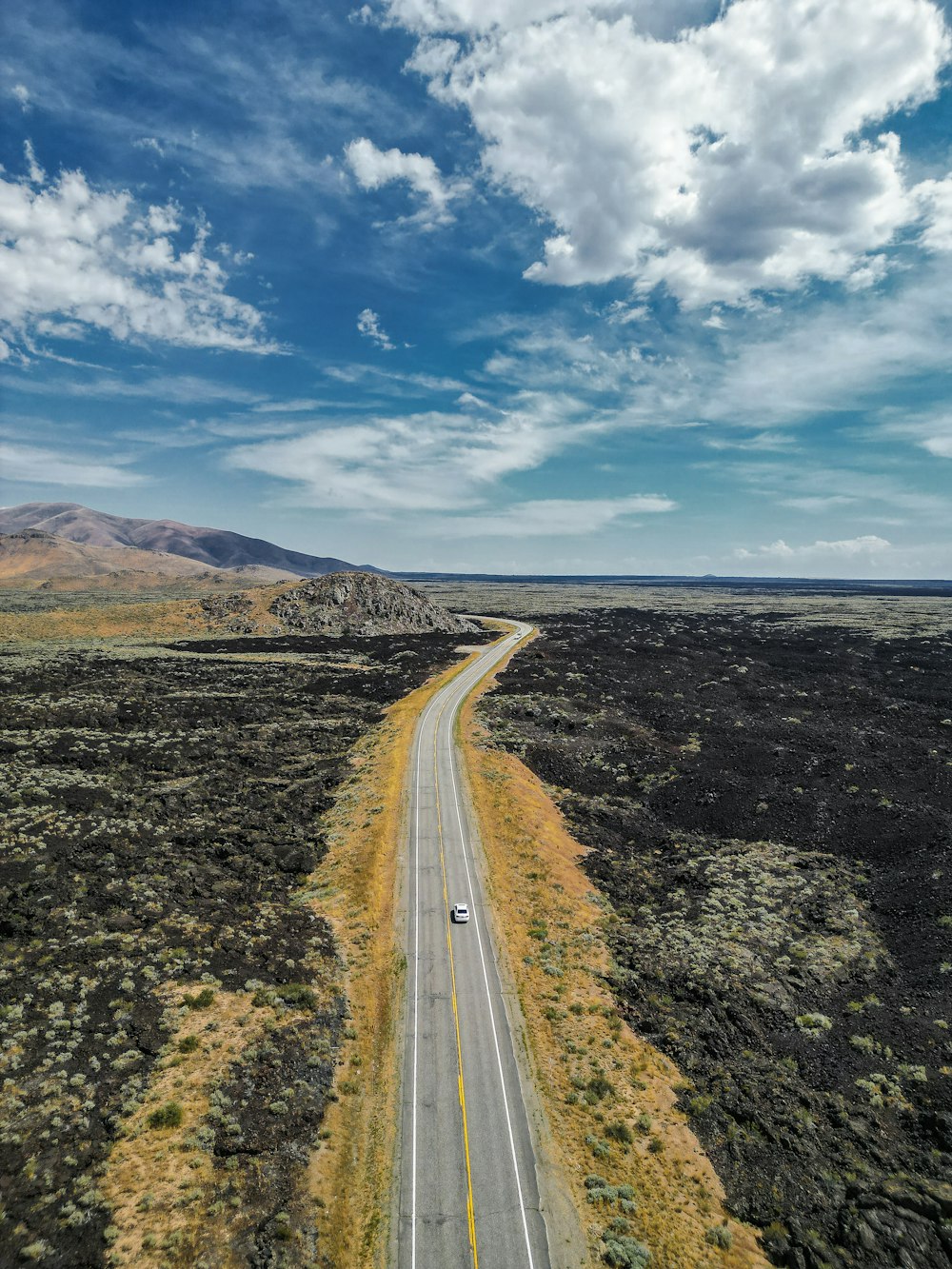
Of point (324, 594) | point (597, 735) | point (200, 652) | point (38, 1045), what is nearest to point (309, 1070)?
point (38, 1045)

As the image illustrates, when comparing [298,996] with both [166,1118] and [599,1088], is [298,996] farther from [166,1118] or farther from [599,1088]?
[599,1088]

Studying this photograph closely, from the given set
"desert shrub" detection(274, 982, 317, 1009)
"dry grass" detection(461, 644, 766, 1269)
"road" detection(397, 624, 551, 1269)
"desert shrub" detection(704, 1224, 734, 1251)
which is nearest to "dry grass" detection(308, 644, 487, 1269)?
"road" detection(397, 624, 551, 1269)

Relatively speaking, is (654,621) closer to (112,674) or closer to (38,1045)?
(112,674)

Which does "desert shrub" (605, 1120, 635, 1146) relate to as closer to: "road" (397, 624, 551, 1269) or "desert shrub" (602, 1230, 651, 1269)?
"road" (397, 624, 551, 1269)

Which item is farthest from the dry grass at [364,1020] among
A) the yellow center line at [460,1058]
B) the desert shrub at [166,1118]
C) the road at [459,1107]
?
the desert shrub at [166,1118]

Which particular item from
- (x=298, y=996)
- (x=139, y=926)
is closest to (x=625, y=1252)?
(x=298, y=996)

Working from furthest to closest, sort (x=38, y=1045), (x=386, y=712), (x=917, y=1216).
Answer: (x=386, y=712), (x=38, y=1045), (x=917, y=1216)

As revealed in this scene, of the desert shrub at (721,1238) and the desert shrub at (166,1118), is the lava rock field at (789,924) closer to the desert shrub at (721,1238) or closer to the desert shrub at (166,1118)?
the desert shrub at (721,1238)
